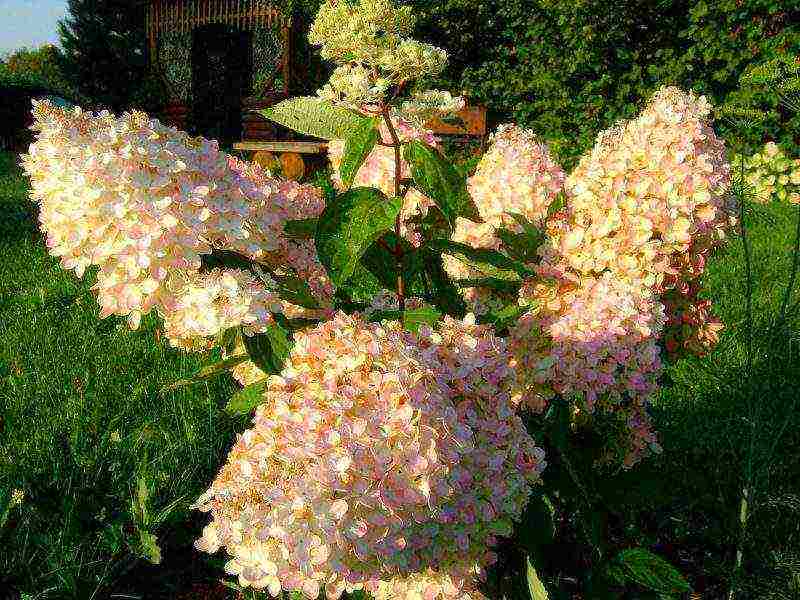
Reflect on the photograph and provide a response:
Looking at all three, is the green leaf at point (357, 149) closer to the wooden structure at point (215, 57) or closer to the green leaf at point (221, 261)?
the green leaf at point (221, 261)

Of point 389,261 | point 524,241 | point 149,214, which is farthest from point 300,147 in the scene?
point 149,214

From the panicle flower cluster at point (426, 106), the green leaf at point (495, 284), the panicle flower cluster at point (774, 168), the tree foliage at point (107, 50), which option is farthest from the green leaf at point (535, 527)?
the tree foliage at point (107, 50)

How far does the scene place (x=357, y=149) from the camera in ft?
4.14

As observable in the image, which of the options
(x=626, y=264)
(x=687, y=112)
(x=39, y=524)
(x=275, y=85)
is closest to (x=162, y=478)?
(x=39, y=524)

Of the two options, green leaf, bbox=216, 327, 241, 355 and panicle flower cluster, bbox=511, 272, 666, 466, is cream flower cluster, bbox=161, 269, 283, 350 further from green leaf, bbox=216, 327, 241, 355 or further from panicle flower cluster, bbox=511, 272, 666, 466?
panicle flower cluster, bbox=511, 272, 666, 466

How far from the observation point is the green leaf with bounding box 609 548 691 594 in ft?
4.53

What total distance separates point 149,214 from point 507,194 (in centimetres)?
90

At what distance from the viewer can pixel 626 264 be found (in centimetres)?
148

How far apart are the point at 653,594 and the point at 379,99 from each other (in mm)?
1324

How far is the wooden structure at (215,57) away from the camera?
13.2 metres

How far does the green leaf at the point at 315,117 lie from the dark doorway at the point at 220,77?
1295 cm

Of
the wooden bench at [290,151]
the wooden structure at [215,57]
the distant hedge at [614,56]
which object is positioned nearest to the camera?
the distant hedge at [614,56]

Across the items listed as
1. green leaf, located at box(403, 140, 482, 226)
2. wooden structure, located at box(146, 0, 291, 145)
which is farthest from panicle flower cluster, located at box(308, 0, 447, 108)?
wooden structure, located at box(146, 0, 291, 145)

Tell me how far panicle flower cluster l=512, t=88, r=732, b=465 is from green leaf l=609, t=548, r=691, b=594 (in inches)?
7.3
